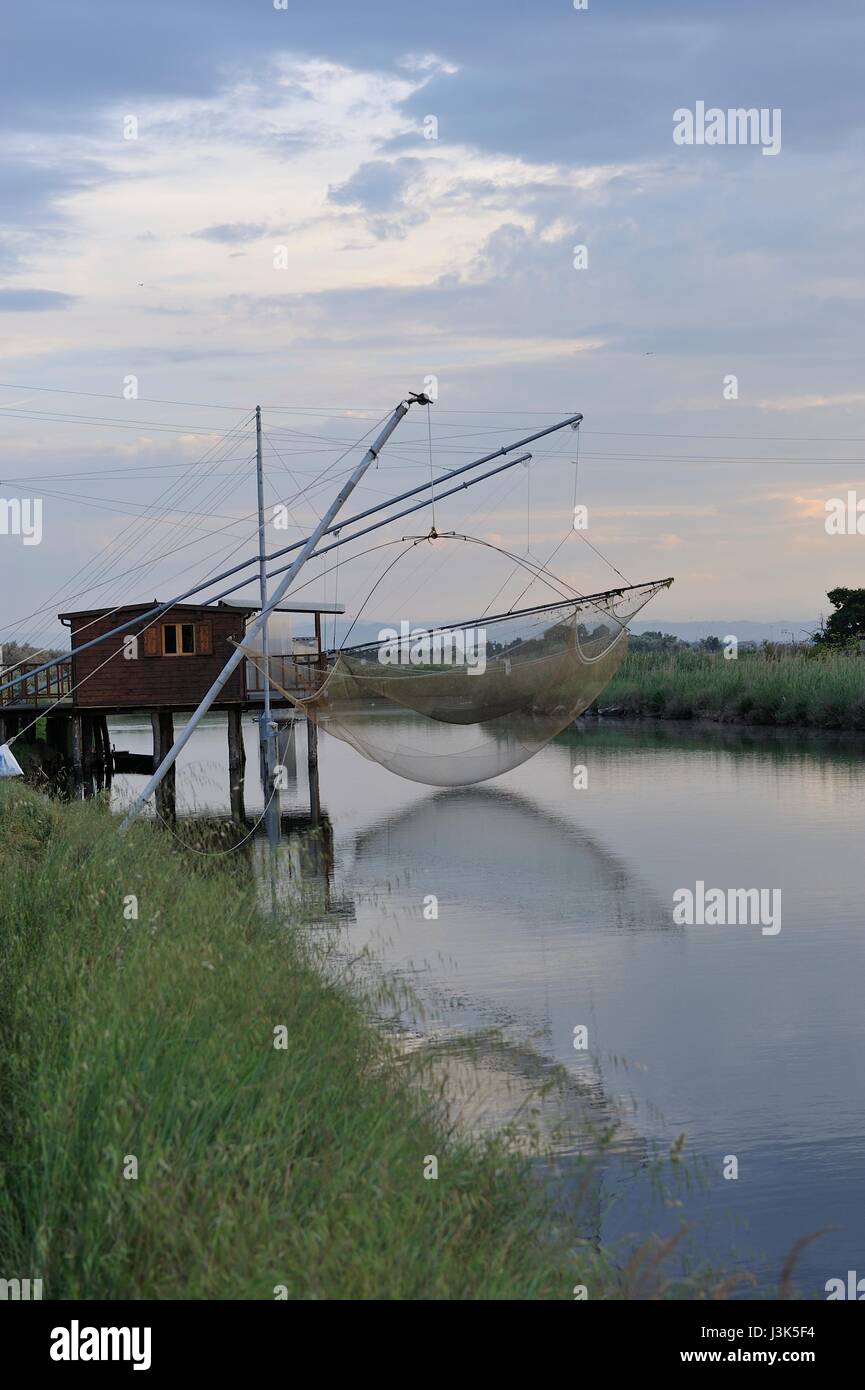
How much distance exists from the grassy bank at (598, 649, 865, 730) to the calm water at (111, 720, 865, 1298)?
10.1 m

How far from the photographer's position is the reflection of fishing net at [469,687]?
774 inches

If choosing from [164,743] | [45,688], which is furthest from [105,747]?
[164,743]

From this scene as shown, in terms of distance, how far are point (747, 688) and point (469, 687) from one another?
2218 cm

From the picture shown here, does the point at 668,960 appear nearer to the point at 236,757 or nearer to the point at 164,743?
the point at 236,757

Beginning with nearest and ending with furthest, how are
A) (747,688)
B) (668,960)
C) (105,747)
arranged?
1. (668,960)
2. (105,747)
3. (747,688)

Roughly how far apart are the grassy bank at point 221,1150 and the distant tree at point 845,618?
50447 millimetres

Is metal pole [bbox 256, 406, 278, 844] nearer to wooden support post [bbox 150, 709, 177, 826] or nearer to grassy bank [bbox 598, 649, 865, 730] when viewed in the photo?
wooden support post [bbox 150, 709, 177, 826]

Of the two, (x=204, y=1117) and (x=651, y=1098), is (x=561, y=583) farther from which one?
(x=204, y=1117)

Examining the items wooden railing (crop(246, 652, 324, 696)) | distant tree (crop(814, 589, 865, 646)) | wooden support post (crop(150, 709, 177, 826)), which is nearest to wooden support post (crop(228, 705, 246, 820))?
wooden railing (crop(246, 652, 324, 696))

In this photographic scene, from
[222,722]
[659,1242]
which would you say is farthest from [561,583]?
[222,722]


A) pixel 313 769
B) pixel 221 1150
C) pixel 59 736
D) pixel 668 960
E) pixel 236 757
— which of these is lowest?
pixel 668 960

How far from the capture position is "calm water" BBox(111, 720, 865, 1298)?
24.8 ft

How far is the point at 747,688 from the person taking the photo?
134 feet

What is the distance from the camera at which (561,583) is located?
18422mm
